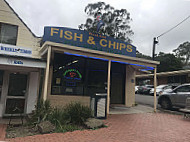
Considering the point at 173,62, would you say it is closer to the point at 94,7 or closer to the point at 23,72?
the point at 94,7

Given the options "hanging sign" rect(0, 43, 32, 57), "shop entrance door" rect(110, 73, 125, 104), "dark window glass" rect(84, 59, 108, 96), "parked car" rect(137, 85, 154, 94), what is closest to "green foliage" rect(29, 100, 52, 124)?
"dark window glass" rect(84, 59, 108, 96)

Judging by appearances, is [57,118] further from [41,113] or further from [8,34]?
[8,34]

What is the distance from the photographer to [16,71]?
23.8ft

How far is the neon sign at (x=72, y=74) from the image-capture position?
7871mm

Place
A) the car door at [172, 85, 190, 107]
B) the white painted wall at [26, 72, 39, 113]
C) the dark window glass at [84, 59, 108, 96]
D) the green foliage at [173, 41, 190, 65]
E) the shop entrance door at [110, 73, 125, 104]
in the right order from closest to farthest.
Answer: the white painted wall at [26, 72, 39, 113] → the car door at [172, 85, 190, 107] → the dark window glass at [84, 59, 108, 96] → the shop entrance door at [110, 73, 125, 104] → the green foliage at [173, 41, 190, 65]

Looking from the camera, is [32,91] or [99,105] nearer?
[99,105]

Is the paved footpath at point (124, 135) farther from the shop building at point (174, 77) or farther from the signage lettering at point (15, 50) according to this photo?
the shop building at point (174, 77)

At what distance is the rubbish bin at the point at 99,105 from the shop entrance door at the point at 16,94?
342 cm

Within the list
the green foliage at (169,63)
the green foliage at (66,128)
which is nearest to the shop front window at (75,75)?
the green foliage at (66,128)

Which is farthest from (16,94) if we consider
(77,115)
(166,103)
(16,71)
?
(166,103)

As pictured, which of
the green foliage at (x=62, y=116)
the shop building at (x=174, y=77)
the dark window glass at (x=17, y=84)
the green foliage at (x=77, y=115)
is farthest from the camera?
the shop building at (x=174, y=77)

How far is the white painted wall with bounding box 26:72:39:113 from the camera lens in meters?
7.34

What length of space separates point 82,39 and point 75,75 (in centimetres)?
202

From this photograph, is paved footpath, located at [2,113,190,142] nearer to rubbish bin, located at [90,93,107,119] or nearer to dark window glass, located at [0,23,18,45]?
rubbish bin, located at [90,93,107,119]
